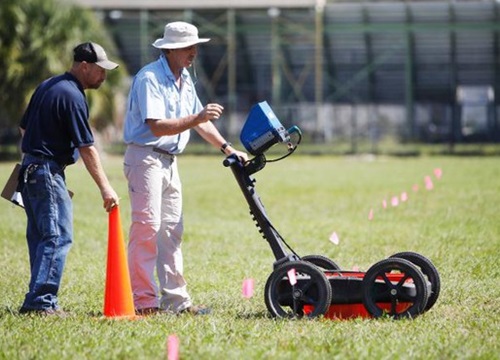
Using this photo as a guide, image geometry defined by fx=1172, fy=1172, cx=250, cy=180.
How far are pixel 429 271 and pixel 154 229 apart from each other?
6.14 feet

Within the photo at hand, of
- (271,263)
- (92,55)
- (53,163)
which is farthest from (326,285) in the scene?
(271,263)

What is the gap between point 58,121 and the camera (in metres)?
7.76

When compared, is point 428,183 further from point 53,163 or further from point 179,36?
point 53,163

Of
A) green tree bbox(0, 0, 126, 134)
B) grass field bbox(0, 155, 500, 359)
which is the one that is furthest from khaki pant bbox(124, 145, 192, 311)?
green tree bbox(0, 0, 126, 134)

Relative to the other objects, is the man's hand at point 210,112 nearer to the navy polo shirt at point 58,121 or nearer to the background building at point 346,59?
the navy polo shirt at point 58,121

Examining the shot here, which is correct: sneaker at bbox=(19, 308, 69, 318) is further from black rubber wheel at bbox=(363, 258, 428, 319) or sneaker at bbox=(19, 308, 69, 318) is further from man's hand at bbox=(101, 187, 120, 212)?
black rubber wheel at bbox=(363, 258, 428, 319)

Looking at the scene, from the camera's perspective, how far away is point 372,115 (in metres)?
41.1

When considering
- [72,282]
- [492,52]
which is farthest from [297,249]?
Result: [492,52]

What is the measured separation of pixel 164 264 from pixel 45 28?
2640cm

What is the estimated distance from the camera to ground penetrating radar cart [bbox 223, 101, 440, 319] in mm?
7379

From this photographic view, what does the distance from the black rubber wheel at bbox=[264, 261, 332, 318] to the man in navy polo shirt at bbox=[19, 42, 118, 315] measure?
1.20 meters

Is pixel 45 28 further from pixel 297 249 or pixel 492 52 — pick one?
pixel 297 249

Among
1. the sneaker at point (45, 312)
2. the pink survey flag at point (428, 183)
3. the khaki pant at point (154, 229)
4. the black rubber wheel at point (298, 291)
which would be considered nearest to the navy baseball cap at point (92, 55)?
the khaki pant at point (154, 229)

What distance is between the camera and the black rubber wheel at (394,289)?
24.1 ft
